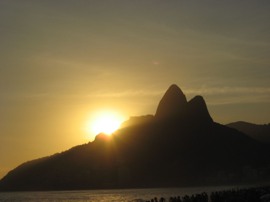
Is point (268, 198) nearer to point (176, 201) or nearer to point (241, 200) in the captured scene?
point (241, 200)

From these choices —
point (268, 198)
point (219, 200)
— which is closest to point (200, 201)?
point (219, 200)

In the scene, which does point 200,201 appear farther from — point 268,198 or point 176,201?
point 268,198

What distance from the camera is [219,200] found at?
61844 millimetres

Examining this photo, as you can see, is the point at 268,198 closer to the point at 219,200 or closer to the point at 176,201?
the point at 219,200

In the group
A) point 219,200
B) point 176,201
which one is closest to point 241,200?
point 219,200

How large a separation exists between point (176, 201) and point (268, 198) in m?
11.8

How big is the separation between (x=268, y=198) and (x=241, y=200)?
126 inches

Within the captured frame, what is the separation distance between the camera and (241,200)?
60.6 m

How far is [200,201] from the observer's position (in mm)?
63688

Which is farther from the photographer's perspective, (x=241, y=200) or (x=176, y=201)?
(x=176, y=201)

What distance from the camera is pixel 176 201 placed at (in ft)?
216

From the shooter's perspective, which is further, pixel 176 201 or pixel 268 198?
pixel 176 201

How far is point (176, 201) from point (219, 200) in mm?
6310

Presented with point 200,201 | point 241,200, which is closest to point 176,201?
point 200,201
